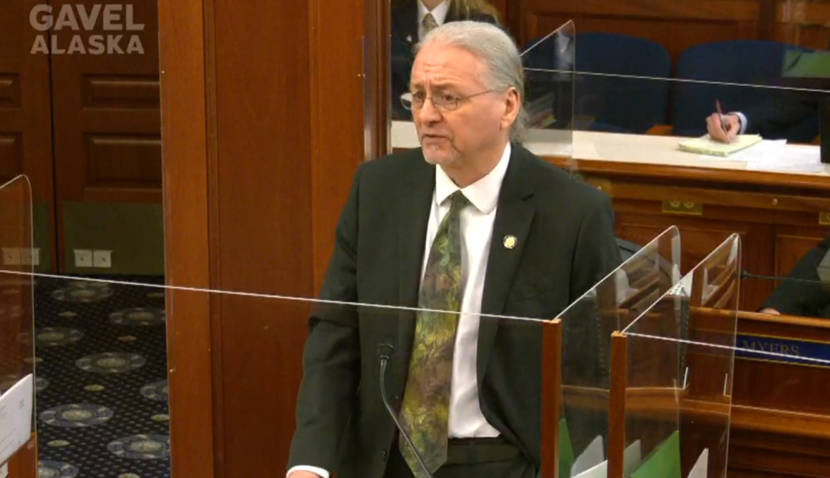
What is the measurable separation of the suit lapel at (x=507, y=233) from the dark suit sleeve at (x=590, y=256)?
90 millimetres

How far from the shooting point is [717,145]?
477cm

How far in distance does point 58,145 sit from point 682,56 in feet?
9.14

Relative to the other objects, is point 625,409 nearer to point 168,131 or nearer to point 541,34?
point 168,131

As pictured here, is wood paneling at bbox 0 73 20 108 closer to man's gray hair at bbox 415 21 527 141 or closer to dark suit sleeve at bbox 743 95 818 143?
dark suit sleeve at bbox 743 95 818 143

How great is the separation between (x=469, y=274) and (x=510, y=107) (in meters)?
0.31

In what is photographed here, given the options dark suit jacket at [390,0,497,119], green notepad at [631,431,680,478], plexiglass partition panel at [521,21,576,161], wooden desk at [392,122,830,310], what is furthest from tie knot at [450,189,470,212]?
wooden desk at [392,122,830,310]

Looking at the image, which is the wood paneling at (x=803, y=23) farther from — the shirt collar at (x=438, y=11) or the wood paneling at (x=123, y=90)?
the shirt collar at (x=438, y=11)

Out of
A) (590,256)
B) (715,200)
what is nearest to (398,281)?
(590,256)

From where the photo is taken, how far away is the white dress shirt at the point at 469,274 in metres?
2.29

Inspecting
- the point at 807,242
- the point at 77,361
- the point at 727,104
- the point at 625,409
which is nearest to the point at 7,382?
the point at 77,361

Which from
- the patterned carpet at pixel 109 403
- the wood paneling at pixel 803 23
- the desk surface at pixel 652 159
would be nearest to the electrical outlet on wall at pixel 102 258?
the desk surface at pixel 652 159

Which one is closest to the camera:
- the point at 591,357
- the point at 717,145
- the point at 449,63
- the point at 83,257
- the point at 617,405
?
the point at 617,405

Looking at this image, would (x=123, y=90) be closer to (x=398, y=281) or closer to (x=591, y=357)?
(x=398, y=281)

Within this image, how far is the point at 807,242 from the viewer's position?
4074 millimetres
